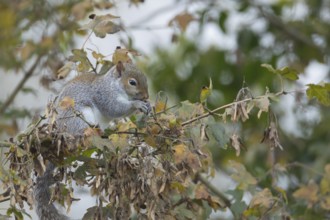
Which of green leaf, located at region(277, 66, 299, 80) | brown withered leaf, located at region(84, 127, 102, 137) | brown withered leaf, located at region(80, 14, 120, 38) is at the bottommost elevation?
brown withered leaf, located at region(84, 127, 102, 137)

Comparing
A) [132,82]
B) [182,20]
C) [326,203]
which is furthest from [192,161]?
[182,20]

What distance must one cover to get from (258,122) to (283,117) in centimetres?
25

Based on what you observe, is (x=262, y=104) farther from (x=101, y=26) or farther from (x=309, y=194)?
(x=309, y=194)

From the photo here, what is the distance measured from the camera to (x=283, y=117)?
486 cm

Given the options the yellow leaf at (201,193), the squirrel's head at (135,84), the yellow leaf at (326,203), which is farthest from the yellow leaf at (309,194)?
the squirrel's head at (135,84)

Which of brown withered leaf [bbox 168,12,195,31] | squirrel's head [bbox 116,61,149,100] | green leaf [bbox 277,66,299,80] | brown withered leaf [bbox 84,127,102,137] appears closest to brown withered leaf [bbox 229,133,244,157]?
green leaf [bbox 277,66,299,80]

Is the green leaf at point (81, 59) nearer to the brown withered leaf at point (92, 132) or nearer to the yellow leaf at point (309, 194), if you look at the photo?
the brown withered leaf at point (92, 132)

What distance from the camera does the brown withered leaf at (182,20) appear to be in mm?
3478

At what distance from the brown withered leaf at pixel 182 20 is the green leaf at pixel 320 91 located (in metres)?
1.28

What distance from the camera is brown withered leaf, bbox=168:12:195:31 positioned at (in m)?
3.48

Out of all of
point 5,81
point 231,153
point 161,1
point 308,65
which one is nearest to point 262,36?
point 308,65

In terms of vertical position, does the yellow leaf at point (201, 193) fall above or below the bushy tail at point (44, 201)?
above

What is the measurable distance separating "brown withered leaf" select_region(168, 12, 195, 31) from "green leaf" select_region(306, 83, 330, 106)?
1.28 m

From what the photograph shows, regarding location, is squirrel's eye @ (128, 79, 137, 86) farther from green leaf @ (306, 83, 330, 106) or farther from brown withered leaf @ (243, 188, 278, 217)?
green leaf @ (306, 83, 330, 106)
